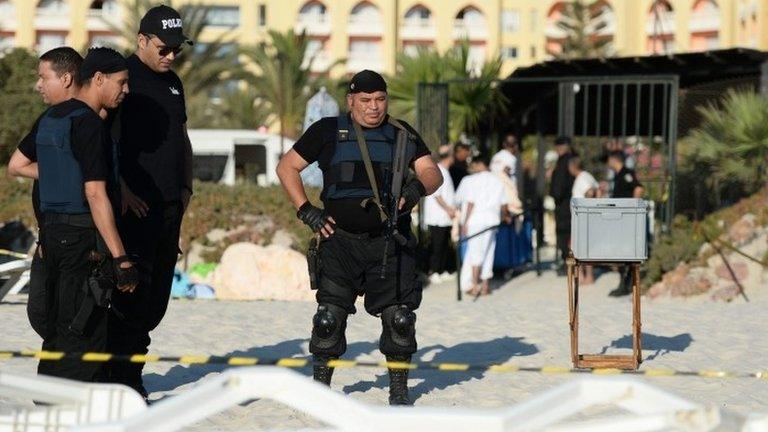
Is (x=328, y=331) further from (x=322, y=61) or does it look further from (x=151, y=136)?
(x=322, y=61)

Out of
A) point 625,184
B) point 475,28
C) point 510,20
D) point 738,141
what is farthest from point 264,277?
point 510,20

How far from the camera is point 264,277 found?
1531 centimetres

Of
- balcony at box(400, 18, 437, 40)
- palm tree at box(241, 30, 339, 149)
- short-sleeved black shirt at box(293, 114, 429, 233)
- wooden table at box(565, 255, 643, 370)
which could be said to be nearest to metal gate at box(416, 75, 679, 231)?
wooden table at box(565, 255, 643, 370)

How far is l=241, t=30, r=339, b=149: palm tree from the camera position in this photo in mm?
47469

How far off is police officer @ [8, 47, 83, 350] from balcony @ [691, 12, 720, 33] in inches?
2635

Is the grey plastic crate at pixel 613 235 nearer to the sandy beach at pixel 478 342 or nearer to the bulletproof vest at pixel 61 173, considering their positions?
the sandy beach at pixel 478 342

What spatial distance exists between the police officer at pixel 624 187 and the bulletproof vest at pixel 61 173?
9450 millimetres

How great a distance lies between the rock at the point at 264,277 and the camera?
15195 mm

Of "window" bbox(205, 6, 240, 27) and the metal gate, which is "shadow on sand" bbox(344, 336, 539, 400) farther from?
"window" bbox(205, 6, 240, 27)

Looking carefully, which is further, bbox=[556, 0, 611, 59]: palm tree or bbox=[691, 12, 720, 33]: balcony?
bbox=[691, 12, 720, 33]: balcony

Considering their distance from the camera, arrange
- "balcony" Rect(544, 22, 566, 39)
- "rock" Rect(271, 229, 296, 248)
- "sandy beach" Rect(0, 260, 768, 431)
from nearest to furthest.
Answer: "sandy beach" Rect(0, 260, 768, 431) < "rock" Rect(271, 229, 296, 248) < "balcony" Rect(544, 22, 566, 39)

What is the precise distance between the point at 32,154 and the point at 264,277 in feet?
27.0

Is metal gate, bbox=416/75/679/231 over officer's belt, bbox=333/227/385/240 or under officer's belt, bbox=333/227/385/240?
over

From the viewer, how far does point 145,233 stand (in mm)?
7340
